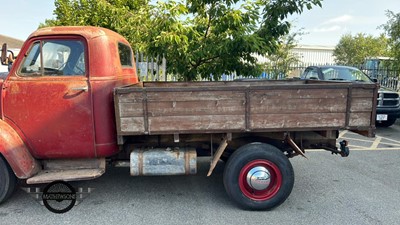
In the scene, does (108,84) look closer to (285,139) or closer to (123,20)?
(285,139)

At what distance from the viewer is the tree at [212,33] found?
6.03 meters

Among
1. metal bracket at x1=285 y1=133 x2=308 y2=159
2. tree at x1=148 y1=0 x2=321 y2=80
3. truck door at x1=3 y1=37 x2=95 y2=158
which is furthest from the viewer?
tree at x1=148 y1=0 x2=321 y2=80

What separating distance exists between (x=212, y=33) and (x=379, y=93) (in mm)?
5207

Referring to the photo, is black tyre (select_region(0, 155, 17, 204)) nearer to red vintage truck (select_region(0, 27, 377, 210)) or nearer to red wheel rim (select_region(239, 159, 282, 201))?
red vintage truck (select_region(0, 27, 377, 210))

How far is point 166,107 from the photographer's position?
339 cm

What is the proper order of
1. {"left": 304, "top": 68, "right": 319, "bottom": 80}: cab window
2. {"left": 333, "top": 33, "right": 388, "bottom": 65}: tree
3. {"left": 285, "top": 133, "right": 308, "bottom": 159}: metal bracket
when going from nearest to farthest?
{"left": 285, "top": 133, "right": 308, "bottom": 159}: metal bracket
{"left": 304, "top": 68, "right": 319, "bottom": 80}: cab window
{"left": 333, "top": 33, "right": 388, "bottom": 65}: tree

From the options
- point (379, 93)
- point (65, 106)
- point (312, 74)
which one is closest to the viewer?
point (65, 106)

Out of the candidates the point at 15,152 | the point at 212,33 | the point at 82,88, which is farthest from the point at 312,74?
the point at 15,152

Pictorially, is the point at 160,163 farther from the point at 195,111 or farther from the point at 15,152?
the point at 15,152

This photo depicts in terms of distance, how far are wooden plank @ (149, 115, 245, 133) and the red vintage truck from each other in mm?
12

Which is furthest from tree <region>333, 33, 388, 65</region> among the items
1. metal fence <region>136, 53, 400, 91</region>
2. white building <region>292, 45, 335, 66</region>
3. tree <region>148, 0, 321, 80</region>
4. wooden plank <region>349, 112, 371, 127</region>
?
wooden plank <region>349, 112, 371, 127</region>

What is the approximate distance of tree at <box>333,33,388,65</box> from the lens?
24209 mm

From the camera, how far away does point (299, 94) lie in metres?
3.42

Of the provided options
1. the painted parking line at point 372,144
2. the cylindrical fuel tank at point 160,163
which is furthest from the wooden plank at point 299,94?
the painted parking line at point 372,144
